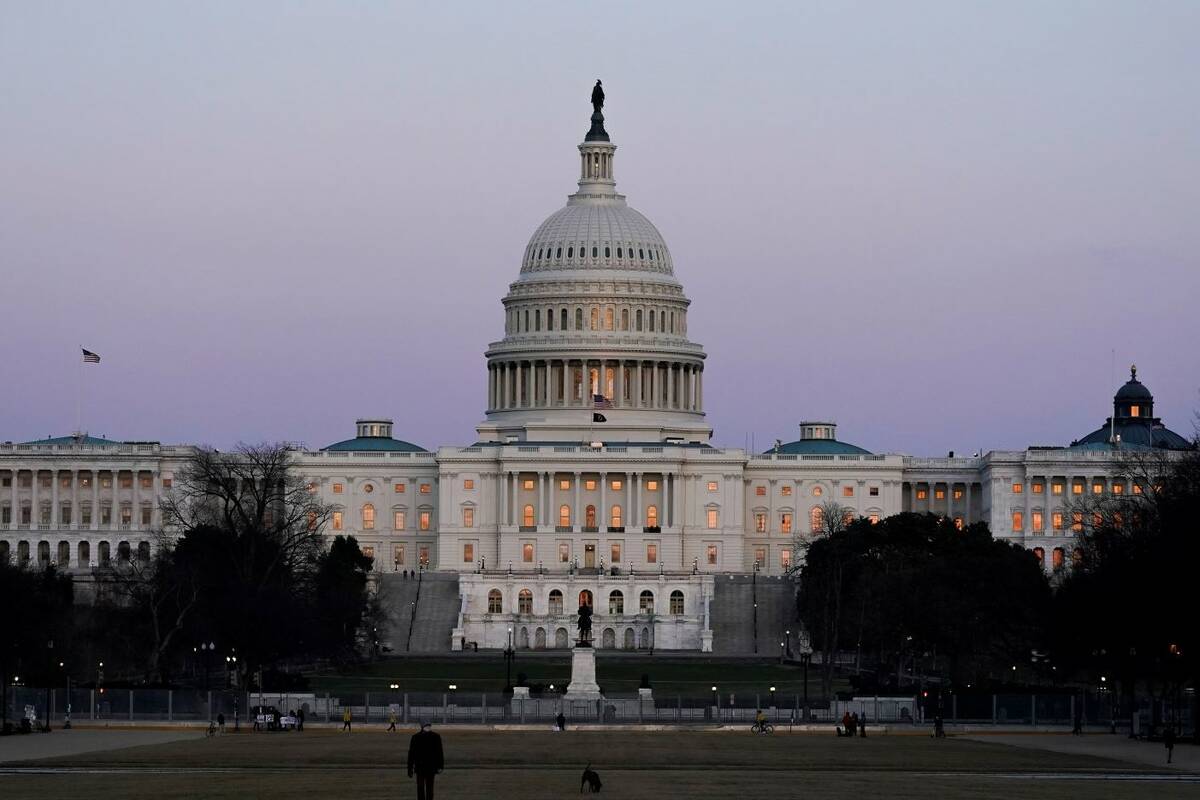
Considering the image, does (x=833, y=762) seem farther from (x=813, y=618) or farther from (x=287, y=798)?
(x=813, y=618)

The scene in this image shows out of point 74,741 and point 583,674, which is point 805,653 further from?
point 74,741

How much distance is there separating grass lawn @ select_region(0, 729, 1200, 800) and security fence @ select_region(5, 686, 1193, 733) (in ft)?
36.5

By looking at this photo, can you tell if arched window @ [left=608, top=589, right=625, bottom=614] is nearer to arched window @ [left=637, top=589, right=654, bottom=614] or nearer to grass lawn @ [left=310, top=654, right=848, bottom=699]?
arched window @ [left=637, top=589, right=654, bottom=614]

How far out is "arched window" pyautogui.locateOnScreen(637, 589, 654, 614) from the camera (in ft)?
615

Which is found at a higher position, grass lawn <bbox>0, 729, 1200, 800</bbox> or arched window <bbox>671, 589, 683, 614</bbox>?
arched window <bbox>671, 589, 683, 614</bbox>

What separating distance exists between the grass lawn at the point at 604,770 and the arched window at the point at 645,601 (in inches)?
3293

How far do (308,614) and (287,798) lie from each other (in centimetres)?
6949

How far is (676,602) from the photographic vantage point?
18738 cm

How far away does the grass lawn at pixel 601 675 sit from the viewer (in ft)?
451

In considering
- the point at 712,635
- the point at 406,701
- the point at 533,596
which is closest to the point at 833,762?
the point at 406,701

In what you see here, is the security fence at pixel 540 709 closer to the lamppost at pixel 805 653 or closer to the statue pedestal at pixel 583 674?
the lamppost at pixel 805 653

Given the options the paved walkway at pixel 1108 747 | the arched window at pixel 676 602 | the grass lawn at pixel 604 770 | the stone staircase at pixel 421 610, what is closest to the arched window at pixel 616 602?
the arched window at pixel 676 602

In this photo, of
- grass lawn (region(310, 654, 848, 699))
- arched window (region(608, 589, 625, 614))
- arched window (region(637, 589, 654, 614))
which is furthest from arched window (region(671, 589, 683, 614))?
grass lawn (region(310, 654, 848, 699))

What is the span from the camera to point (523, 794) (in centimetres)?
7388
